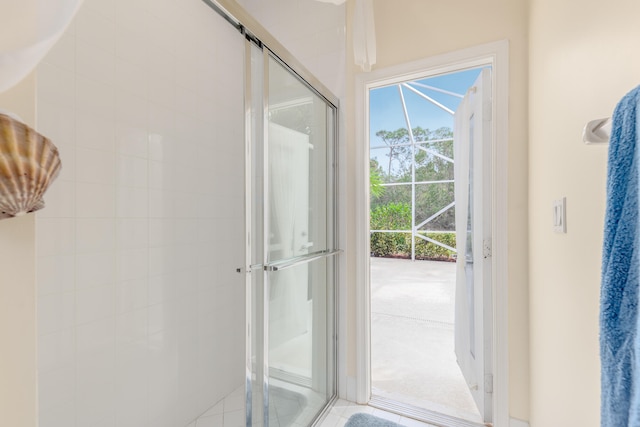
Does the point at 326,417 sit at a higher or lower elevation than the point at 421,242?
lower

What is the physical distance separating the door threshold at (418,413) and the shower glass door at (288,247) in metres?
0.30

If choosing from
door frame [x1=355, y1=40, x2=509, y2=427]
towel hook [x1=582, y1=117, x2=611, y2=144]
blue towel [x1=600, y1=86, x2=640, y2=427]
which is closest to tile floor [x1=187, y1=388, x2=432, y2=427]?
door frame [x1=355, y1=40, x2=509, y2=427]

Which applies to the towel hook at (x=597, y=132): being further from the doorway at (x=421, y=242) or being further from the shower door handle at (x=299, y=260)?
the doorway at (x=421, y=242)

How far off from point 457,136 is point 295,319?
1.76m

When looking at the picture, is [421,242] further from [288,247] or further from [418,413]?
[288,247]

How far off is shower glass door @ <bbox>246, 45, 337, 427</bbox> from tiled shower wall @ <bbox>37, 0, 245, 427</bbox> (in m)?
0.65

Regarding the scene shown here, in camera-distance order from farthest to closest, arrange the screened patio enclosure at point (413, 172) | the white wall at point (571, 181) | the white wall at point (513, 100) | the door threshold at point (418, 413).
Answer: the screened patio enclosure at point (413, 172), the door threshold at point (418, 413), the white wall at point (513, 100), the white wall at point (571, 181)

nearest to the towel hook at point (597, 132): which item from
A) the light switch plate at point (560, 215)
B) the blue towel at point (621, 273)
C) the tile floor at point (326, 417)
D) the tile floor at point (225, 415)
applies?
the blue towel at point (621, 273)

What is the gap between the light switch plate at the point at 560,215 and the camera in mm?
1015

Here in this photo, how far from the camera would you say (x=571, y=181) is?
958mm

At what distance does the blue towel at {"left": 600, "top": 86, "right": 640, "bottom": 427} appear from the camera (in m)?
0.40

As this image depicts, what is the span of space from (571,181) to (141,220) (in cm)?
182

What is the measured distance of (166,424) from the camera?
1700mm

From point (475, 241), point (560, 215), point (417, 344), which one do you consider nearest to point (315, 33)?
point (475, 241)
